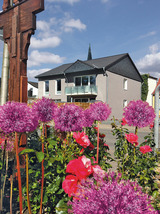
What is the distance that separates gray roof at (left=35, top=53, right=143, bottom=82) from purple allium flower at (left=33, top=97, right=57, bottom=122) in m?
19.6

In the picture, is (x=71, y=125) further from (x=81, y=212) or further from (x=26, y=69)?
(x=26, y=69)

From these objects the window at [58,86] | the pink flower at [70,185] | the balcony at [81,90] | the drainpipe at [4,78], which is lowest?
the pink flower at [70,185]

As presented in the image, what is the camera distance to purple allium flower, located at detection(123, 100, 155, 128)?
6.58 ft

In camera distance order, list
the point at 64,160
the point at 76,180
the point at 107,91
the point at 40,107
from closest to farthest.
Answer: the point at 76,180
the point at 40,107
the point at 64,160
the point at 107,91

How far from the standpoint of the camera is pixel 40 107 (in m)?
1.39

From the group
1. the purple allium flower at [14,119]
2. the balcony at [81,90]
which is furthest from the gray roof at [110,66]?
the purple allium flower at [14,119]

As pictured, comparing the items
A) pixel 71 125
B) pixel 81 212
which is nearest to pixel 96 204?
pixel 81 212

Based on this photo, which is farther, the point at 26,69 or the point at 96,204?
the point at 26,69

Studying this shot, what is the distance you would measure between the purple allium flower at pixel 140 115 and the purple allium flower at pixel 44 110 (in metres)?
1.07

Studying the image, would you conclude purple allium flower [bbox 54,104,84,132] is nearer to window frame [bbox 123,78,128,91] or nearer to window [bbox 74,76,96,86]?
window [bbox 74,76,96,86]

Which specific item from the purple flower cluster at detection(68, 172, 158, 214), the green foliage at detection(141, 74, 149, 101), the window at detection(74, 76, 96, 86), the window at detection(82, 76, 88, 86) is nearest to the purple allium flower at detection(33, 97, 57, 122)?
the purple flower cluster at detection(68, 172, 158, 214)

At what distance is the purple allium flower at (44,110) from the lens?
1386mm

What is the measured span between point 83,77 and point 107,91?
433cm

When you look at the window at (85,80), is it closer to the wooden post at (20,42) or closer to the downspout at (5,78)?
the downspout at (5,78)
